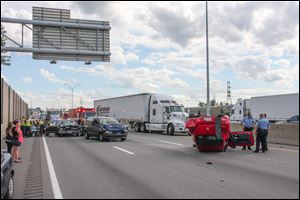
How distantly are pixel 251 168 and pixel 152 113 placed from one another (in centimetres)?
2469

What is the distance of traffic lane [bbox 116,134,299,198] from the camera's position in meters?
8.48

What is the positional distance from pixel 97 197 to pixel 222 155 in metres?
8.56

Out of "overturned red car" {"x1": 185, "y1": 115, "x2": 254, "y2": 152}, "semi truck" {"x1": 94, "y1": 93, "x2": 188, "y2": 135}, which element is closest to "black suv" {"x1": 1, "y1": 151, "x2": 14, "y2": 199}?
"overturned red car" {"x1": 185, "y1": 115, "x2": 254, "y2": 152}

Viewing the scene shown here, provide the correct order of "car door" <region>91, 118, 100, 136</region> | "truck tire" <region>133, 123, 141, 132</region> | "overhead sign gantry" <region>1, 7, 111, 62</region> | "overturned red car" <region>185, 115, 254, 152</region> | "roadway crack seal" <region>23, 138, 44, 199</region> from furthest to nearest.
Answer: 1. "truck tire" <region>133, 123, 141, 132</region>
2. "car door" <region>91, 118, 100, 136</region>
3. "overhead sign gantry" <region>1, 7, 111, 62</region>
4. "overturned red car" <region>185, 115, 254, 152</region>
5. "roadway crack seal" <region>23, 138, 44, 199</region>

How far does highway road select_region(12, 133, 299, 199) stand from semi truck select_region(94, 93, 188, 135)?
55.8 feet

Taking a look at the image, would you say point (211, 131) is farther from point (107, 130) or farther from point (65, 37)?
point (65, 37)

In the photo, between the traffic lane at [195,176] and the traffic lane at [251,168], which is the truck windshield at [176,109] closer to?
the traffic lane at [251,168]

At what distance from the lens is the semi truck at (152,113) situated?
3269cm

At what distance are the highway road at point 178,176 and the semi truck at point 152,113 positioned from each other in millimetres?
17022

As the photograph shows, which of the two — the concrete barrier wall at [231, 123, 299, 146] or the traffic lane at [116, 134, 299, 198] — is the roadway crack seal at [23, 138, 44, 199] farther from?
the concrete barrier wall at [231, 123, 299, 146]

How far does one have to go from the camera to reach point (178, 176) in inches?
411

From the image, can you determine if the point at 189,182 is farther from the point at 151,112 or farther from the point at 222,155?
the point at 151,112

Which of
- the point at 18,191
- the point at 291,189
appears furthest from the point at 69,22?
the point at 291,189

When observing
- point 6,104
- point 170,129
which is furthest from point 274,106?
point 6,104
